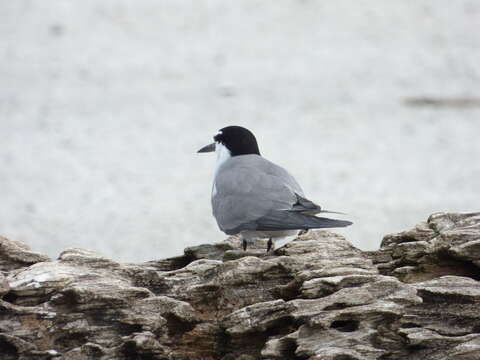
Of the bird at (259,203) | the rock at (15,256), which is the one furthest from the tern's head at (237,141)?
the rock at (15,256)

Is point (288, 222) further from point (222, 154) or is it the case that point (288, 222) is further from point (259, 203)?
point (222, 154)

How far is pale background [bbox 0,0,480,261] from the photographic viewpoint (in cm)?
1812

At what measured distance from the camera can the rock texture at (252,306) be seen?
22.7 ft

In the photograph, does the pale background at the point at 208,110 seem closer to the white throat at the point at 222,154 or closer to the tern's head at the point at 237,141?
the white throat at the point at 222,154

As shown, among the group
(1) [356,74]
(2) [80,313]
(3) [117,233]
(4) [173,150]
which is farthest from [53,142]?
(2) [80,313]

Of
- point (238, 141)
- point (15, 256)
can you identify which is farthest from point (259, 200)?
point (15, 256)

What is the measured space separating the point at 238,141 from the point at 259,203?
1.29 m

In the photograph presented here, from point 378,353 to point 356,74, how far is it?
724 inches

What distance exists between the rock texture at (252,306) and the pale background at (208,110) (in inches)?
328

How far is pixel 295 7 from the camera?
27.8 metres

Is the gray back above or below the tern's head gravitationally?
below

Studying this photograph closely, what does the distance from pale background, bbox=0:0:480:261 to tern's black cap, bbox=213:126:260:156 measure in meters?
6.38

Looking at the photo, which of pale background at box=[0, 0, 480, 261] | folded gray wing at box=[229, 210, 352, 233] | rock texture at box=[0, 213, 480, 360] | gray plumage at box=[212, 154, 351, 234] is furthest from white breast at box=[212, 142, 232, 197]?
pale background at box=[0, 0, 480, 261]

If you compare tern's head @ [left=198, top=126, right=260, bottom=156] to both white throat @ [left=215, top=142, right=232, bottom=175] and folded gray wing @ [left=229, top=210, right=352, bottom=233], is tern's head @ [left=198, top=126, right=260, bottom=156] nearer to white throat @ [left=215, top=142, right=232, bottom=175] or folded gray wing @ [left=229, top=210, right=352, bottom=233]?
white throat @ [left=215, top=142, right=232, bottom=175]
